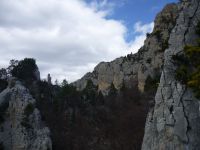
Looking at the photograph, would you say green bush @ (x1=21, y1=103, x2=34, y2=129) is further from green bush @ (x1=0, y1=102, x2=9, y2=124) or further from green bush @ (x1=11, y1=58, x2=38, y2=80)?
green bush @ (x1=11, y1=58, x2=38, y2=80)

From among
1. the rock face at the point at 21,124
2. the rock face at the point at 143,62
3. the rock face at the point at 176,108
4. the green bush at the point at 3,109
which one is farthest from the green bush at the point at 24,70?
the rock face at the point at 176,108

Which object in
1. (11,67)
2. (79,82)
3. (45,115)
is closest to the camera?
(45,115)

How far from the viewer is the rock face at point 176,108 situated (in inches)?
1201

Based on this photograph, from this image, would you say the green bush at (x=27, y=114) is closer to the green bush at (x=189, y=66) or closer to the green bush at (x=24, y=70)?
the green bush at (x=24, y=70)

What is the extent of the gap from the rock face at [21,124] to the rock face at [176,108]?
20753 mm

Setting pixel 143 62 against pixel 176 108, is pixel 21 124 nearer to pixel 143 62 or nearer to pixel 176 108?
pixel 176 108

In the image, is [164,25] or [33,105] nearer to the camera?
[33,105]

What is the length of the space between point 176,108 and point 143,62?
68.7 meters

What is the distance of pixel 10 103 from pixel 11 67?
21.7m

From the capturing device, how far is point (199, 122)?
3045cm

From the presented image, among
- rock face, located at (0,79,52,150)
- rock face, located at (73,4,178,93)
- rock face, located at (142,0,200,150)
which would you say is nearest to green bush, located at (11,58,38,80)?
rock face, located at (0,79,52,150)

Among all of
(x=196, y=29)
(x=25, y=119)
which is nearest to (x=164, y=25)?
(x=25, y=119)

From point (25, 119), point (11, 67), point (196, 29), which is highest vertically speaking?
point (11, 67)

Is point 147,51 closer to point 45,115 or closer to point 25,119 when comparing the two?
point 45,115
